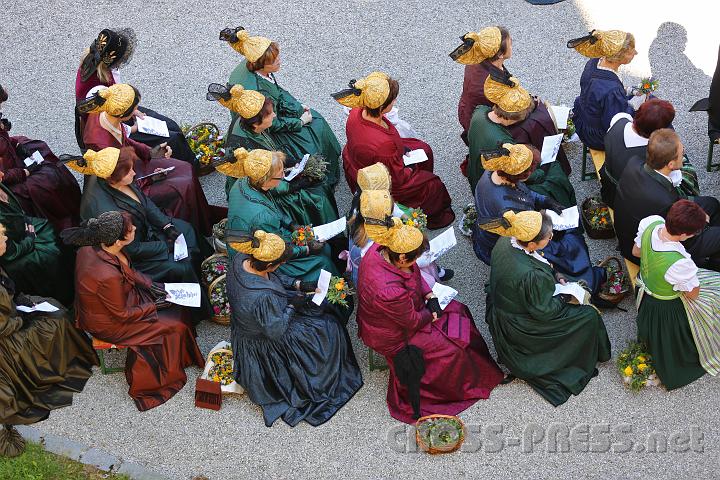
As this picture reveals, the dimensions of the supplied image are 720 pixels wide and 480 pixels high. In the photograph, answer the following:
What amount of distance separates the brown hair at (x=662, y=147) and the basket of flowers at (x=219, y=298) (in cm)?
351

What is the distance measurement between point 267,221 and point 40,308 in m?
1.87

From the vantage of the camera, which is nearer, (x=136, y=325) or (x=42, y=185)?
(x=136, y=325)

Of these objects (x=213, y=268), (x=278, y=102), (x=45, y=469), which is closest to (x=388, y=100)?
(x=278, y=102)

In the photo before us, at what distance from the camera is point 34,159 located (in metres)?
8.36

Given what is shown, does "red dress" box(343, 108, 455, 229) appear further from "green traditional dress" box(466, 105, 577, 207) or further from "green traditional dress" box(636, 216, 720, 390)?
"green traditional dress" box(636, 216, 720, 390)

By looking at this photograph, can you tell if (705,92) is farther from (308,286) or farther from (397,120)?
(308,286)

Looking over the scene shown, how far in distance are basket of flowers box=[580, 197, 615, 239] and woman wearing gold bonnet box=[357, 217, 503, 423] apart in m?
1.57

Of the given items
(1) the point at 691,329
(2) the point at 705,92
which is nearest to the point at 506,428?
(1) the point at 691,329

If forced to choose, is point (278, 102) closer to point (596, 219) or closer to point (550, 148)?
point (550, 148)

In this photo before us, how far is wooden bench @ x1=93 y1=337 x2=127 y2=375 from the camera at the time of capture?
7.11m

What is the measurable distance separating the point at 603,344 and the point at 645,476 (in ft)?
3.28

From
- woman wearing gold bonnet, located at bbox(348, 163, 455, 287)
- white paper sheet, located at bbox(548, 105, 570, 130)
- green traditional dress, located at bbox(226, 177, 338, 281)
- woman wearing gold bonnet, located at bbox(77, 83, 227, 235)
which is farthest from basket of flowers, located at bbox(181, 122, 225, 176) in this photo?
white paper sheet, located at bbox(548, 105, 570, 130)

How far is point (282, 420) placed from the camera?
698 cm

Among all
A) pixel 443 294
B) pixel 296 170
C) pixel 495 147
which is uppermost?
pixel 495 147
